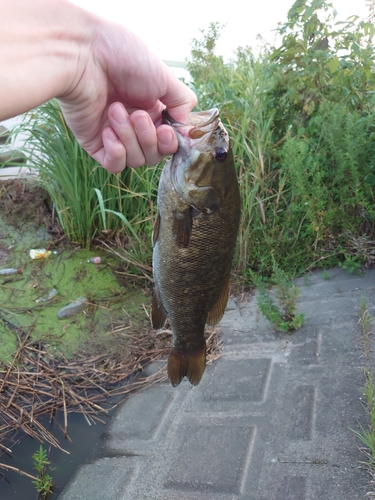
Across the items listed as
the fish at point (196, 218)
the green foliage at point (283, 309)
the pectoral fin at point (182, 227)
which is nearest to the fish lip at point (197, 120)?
the fish at point (196, 218)

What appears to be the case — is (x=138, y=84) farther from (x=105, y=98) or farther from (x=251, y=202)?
(x=251, y=202)

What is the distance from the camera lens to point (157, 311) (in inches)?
80.4

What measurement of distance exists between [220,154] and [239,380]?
5.78 ft

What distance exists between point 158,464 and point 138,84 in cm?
191

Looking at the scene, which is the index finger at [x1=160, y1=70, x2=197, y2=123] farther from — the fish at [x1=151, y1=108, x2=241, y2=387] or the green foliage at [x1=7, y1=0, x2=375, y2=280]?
the green foliage at [x1=7, y1=0, x2=375, y2=280]

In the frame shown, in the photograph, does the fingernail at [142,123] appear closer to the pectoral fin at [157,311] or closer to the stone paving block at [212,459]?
the pectoral fin at [157,311]

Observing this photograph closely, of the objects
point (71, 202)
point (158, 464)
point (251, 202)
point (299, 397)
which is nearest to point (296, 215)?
point (251, 202)

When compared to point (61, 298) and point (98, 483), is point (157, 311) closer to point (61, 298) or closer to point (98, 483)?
point (98, 483)

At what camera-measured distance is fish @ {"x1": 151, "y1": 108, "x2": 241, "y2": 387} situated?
5.69ft

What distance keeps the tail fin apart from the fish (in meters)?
0.22

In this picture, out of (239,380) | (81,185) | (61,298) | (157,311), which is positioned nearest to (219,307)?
(157,311)

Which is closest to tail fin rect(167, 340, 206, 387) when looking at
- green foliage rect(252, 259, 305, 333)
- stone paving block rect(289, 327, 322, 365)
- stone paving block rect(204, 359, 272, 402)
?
stone paving block rect(204, 359, 272, 402)

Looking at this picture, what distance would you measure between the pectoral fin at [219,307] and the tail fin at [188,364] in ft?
0.43

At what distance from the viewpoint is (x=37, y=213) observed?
4.69 metres
